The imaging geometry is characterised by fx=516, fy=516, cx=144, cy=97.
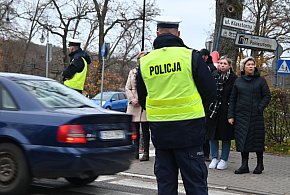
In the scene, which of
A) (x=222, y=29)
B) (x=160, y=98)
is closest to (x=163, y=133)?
(x=160, y=98)

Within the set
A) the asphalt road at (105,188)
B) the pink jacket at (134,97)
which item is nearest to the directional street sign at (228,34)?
the pink jacket at (134,97)

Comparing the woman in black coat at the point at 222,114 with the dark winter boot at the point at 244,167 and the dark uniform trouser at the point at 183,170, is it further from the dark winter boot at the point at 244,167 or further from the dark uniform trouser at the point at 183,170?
the dark uniform trouser at the point at 183,170

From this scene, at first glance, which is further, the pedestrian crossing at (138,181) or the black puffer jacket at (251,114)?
the black puffer jacket at (251,114)

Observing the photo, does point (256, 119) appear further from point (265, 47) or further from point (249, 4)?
point (249, 4)

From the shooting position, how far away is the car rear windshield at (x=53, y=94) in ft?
21.7

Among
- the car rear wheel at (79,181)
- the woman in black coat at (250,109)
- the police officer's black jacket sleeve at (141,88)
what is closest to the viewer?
the police officer's black jacket sleeve at (141,88)

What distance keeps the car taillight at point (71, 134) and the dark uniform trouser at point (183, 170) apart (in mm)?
1856

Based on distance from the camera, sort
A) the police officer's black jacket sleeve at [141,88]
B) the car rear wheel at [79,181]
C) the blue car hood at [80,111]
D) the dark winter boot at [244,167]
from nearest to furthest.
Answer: the police officer's black jacket sleeve at [141,88], the blue car hood at [80,111], the car rear wheel at [79,181], the dark winter boot at [244,167]

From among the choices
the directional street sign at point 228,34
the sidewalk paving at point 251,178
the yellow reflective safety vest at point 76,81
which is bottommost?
the sidewalk paving at point 251,178

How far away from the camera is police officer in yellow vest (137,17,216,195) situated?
13.9ft

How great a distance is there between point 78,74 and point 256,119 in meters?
3.67

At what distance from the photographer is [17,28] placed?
4491cm

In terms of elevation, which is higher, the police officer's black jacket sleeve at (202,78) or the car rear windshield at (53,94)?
the police officer's black jacket sleeve at (202,78)

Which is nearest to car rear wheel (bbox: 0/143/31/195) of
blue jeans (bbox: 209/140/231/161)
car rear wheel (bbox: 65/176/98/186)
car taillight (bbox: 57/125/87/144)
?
car taillight (bbox: 57/125/87/144)
